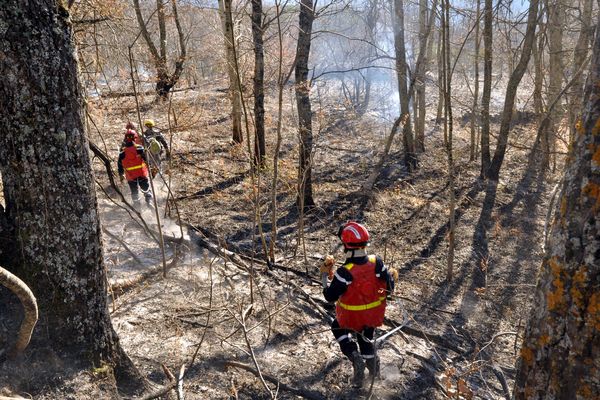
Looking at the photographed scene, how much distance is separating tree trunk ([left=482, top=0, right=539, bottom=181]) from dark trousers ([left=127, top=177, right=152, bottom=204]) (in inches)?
319

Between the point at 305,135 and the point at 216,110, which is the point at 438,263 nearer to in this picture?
the point at 305,135

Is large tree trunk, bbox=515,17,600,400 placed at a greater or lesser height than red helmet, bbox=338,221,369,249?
greater

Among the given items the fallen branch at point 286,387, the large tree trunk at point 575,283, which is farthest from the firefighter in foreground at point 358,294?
the large tree trunk at point 575,283

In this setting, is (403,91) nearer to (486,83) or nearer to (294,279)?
(486,83)

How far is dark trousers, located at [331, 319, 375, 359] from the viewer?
444 cm

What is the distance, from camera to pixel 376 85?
35.4 meters

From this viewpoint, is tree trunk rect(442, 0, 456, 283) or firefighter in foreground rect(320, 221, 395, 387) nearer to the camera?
firefighter in foreground rect(320, 221, 395, 387)

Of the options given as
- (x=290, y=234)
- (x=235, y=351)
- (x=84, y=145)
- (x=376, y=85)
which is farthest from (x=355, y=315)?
(x=376, y=85)

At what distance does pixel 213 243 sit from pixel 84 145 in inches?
186

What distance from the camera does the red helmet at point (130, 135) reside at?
8242 millimetres

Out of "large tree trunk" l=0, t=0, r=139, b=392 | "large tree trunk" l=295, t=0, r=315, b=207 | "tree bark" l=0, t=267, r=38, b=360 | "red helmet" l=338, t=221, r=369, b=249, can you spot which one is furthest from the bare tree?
"tree bark" l=0, t=267, r=38, b=360

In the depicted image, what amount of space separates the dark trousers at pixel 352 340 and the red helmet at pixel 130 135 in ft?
18.2

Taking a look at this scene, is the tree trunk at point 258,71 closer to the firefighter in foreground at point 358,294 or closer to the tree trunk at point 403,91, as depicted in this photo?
the tree trunk at point 403,91

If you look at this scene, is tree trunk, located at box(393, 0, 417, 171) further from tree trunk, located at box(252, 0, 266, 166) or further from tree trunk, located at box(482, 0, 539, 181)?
→ tree trunk, located at box(252, 0, 266, 166)
